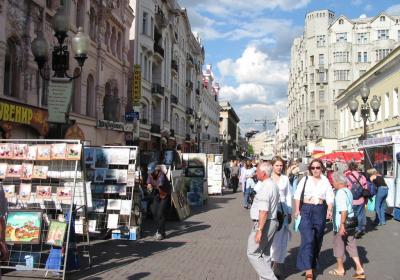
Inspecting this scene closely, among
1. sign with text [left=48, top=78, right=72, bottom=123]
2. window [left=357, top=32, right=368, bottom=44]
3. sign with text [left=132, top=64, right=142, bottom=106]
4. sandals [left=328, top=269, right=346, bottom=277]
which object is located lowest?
sandals [left=328, top=269, right=346, bottom=277]

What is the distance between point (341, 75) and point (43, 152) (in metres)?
75.3

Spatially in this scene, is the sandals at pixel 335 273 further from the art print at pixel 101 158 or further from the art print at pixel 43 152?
the art print at pixel 101 158

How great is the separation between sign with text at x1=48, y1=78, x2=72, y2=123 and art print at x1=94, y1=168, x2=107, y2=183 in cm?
147

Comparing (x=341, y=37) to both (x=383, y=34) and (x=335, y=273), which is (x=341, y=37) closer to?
(x=383, y=34)

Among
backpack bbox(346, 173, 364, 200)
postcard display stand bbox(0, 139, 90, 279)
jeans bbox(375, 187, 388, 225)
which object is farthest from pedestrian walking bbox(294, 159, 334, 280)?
jeans bbox(375, 187, 388, 225)

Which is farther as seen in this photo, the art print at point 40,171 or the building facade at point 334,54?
the building facade at point 334,54

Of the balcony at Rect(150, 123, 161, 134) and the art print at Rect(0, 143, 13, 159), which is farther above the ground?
the balcony at Rect(150, 123, 161, 134)

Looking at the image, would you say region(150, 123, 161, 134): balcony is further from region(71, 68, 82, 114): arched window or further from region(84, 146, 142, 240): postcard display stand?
region(84, 146, 142, 240): postcard display stand

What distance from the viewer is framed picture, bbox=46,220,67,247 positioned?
7.52 m

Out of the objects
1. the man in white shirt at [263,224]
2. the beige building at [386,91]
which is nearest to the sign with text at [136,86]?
the beige building at [386,91]

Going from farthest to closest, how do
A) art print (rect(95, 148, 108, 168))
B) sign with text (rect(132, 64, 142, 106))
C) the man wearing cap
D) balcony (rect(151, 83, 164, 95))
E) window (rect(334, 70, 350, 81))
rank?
1. window (rect(334, 70, 350, 81))
2. balcony (rect(151, 83, 164, 95))
3. sign with text (rect(132, 64, 142, 106))
4. the man wearing cap
5. art print (rect(95, 148, 108, 168))

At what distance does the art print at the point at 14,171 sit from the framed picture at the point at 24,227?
39.8 inches

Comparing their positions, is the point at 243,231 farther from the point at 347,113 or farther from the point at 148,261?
the point at 347,113

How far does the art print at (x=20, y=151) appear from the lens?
8.45 m
